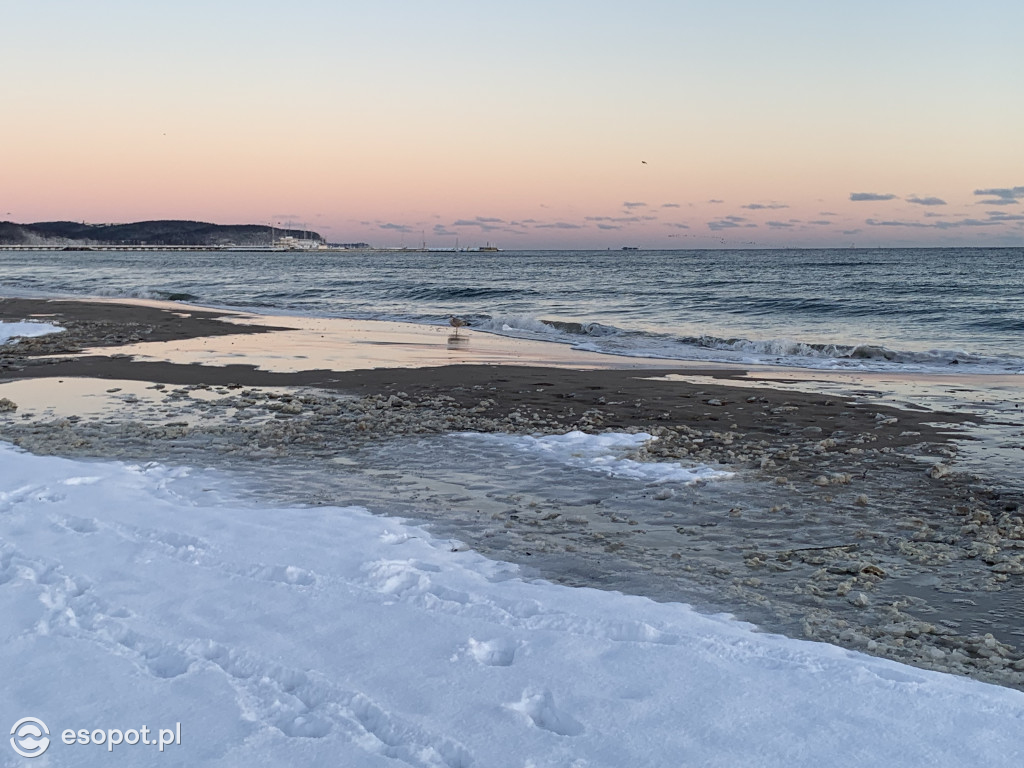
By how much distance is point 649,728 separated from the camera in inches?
127

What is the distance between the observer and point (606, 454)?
8.61m

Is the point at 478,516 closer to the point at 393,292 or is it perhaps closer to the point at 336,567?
the point at 336,567

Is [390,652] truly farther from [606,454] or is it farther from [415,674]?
[606,454]

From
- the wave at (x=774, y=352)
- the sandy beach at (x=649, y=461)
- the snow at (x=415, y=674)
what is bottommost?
the wave at (x=774, y=352)

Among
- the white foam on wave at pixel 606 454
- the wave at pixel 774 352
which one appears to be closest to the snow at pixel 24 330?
the wave at pixel 774 352

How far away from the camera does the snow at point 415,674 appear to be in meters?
3.11

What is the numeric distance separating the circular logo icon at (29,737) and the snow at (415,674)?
5 cm

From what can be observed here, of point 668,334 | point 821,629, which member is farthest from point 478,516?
point 668,334

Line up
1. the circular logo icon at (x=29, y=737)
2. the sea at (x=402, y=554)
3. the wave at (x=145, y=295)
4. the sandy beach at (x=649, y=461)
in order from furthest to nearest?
the wave at (x=145, y=295)
the sandy beach at (x=649, y=461)
the sea at (x=402, y=554)
the circular logo icon at (x=29, y=737)

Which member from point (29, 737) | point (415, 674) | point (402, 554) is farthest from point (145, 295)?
point (415, 674)

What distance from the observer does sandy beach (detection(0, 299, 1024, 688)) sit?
5000 mm

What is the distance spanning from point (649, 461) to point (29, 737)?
6046 millimetres

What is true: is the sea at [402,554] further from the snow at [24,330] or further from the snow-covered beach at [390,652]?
the snow at [24,330]

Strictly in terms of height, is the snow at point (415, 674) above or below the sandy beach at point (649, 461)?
above
